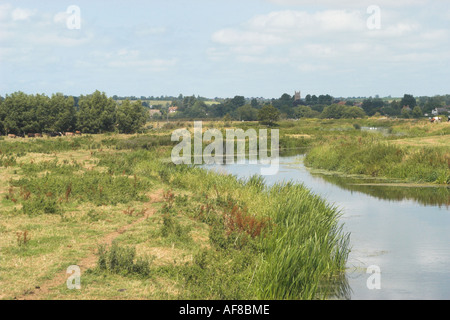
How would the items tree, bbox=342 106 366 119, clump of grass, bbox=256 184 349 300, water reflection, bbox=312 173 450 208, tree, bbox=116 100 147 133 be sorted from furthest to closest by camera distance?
tree, bbox=342 106 366 119, tree, bbox=116 100 147 133, water reflection, bbox=312 173 450 208, clump of grass, bbox=256 184 349 300

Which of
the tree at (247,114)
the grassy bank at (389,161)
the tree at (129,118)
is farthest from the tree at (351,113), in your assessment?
the grassy bank at (389,161)

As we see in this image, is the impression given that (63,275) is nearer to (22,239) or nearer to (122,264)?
(122,264)

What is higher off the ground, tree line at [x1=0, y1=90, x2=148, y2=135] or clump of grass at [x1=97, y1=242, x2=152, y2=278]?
tree line at [x1=0, y1=90, x2=148, y2=135]

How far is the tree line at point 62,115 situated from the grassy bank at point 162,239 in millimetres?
41817

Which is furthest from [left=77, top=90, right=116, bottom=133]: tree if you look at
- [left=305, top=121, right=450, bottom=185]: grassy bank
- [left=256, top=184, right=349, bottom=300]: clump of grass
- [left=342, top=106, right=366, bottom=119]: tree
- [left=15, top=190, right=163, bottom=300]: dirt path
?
[left=342, top=106, right=366, bottom=119]: tree

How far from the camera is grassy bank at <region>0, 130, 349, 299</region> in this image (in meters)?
10.6

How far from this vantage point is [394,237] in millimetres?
17875

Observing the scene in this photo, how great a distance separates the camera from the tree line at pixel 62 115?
2448 inches

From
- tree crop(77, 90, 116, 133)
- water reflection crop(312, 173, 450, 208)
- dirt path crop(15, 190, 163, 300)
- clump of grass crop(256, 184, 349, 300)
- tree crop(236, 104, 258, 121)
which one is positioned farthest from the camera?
tree crop(236, 104, 258, 121)

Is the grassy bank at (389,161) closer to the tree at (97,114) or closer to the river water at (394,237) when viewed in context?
the river water at (394,237)

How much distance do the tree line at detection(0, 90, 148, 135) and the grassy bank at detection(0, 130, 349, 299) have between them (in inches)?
1646

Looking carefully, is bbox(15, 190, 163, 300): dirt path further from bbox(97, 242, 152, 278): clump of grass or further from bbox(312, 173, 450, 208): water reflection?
bbox(312, 173, 450, 208): water reflection

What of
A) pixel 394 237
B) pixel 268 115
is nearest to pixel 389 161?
pixel 394 237
